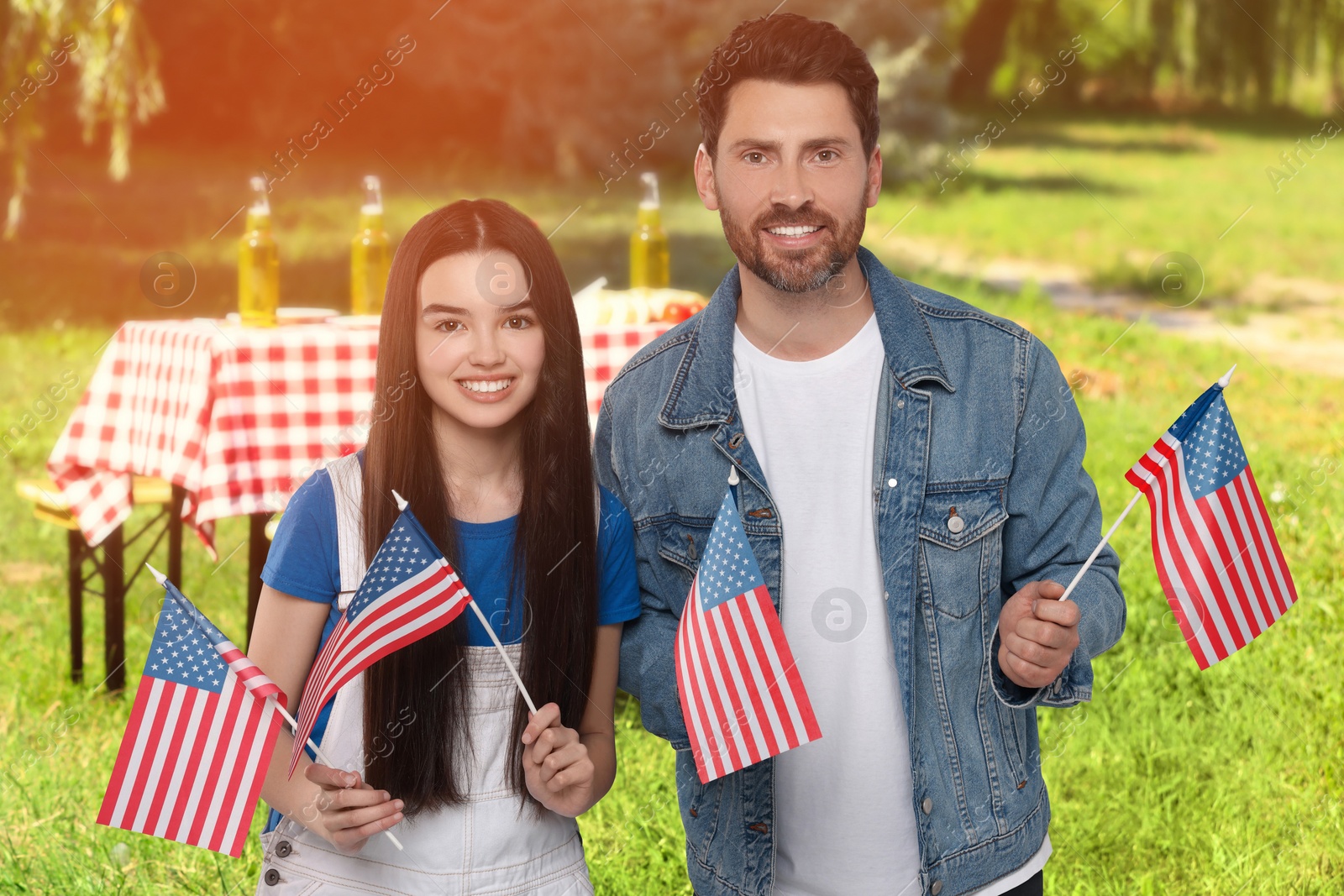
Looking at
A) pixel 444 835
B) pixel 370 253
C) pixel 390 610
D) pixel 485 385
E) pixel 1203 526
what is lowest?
pixel 444 835

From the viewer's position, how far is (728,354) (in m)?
2.14

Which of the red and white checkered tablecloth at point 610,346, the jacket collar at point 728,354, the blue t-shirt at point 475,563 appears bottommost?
the blue t-shirt at point 475,563

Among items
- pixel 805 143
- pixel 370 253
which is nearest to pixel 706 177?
pixel 805 143

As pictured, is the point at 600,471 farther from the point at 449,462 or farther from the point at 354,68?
the point at 354,68

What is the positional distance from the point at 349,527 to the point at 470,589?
8.1 inches

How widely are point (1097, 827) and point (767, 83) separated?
8.03ft

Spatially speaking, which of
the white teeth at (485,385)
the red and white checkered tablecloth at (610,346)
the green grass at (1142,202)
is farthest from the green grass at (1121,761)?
the green grass at (1142,202)

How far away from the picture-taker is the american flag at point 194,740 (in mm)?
1816

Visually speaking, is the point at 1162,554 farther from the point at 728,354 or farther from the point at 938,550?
the point at 728,354

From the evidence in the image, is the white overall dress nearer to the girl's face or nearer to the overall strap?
the overall strap

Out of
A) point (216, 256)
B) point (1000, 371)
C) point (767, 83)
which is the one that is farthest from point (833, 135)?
point (216, 256)

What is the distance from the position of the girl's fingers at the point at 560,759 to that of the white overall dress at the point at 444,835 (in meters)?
0.12

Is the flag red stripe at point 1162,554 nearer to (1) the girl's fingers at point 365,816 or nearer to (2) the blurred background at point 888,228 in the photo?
(1) the girl's fingers at point 365,816

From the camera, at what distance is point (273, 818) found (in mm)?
1953
